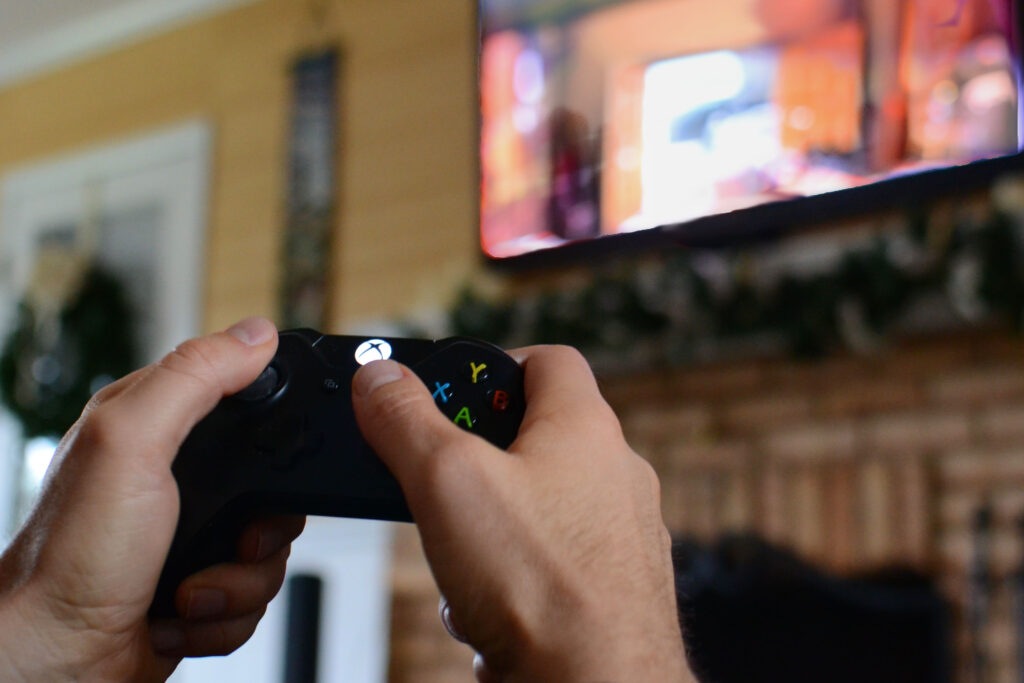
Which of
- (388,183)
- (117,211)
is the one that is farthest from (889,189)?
(117,211)

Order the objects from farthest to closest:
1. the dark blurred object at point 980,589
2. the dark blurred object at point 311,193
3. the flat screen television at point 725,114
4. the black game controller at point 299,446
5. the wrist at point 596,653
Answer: the dark blurred object at point 311,193 → the dark blurred object at point 980,589 → the flat screen television at point 725,114 → the black game controller at point 299,446 → the wrist at point 596,653

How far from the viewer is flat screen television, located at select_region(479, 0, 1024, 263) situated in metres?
1.82

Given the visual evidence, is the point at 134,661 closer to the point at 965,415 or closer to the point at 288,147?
the point at 965,415

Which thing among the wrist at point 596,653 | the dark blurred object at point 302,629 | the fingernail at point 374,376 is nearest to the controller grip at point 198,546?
the fingernail at point 374,376

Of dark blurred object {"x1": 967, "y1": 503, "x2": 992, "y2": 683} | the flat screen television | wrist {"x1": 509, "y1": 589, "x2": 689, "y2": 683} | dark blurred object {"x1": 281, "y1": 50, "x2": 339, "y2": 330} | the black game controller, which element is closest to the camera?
wrist {"x1": 509, "y1": 589, "x2": 689, "y2": 683}

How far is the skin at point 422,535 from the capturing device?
0.49 metres

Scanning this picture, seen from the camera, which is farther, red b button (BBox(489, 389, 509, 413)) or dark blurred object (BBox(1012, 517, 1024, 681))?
dark blurred object (BBox(1012, 517, 1024, 681))

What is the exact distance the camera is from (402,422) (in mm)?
536

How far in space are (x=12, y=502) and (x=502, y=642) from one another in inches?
155

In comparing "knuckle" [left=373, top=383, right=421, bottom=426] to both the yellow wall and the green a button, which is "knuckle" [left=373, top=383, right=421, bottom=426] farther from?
the yellow wall

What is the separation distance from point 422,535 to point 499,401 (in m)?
0.12

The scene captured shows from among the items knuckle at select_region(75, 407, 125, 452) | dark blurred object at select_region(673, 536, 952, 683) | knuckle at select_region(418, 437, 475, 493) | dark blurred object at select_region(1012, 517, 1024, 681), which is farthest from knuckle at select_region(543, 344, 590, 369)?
dark blurred object at select_region(1012, 517, 1024, 681)

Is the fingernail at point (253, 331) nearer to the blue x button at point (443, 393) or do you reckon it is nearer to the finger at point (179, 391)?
the finger at point (179, 391)

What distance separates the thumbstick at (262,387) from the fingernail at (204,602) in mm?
121
